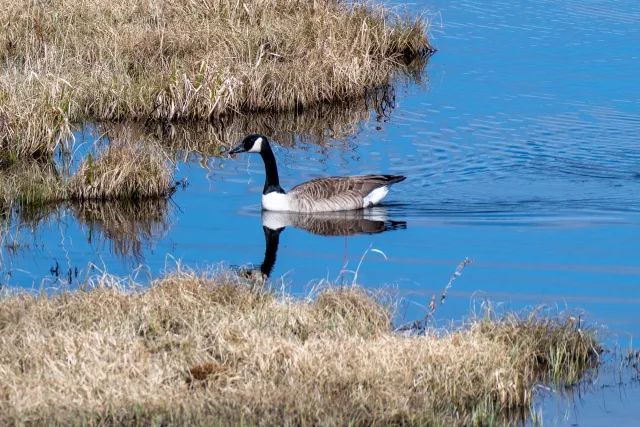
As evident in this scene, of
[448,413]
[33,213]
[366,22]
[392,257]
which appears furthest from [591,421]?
[366,22]

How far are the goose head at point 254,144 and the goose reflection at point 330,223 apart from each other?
86 centimetres

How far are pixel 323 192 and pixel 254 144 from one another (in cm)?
116

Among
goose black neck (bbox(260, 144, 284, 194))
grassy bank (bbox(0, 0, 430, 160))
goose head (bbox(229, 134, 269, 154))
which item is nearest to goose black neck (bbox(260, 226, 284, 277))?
goose black neck (bbox(260, 144, 284, 194))

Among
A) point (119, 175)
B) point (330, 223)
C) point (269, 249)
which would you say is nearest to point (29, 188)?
point (119, 175)

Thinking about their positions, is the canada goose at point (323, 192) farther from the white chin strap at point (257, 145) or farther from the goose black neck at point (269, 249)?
the goose black neck at point (269, 249)

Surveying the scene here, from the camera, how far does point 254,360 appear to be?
7980 mm

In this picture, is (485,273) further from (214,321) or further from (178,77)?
(178,77)

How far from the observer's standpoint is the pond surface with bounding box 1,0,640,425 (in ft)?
35.3

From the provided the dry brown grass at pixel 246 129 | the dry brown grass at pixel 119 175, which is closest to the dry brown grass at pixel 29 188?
the dry brown grass at pixel 119 175

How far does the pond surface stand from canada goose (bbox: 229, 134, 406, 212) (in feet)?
0.77

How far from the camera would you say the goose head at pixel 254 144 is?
14148mm

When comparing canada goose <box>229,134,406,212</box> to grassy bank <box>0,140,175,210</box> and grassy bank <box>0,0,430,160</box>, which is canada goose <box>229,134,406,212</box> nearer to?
grassy bank <box>0,140,175,210</box>

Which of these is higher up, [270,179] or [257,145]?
[257,145]

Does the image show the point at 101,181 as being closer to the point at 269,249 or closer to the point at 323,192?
the point at 269,249
